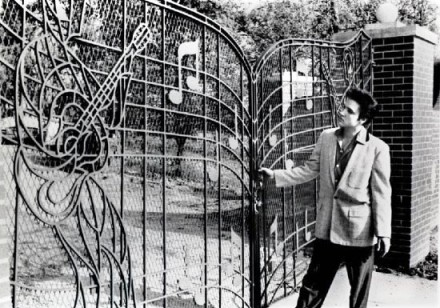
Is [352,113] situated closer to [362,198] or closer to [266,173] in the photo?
[362,198]

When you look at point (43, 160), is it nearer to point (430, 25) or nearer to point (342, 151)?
point (342, 151)

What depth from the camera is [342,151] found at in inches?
154

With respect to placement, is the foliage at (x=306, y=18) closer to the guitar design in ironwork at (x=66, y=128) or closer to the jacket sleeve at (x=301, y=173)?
the jacket sleeve at (x=301, y=173)

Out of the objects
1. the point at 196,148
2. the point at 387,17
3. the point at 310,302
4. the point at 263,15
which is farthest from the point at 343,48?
the point at 263,15

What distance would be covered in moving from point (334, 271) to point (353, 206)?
1.63 ft

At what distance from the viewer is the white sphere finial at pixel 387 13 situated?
20.4 feet

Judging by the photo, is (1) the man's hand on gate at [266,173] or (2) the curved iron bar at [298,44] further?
(2) the curved iron bar at [298,44]

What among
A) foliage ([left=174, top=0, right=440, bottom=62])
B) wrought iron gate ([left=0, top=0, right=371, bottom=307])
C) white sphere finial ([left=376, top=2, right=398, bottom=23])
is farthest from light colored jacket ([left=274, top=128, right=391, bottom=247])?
foliage ([left=174, top=0, right=440, bottom=62])

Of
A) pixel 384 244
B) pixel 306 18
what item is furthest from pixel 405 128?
pixel 306 18

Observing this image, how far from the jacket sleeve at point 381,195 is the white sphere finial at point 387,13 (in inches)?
117

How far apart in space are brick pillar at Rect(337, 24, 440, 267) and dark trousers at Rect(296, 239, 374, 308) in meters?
2.41

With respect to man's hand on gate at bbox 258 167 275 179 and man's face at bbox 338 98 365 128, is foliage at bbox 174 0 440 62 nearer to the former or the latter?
man's hand on gate at bbox 258 167 275 179

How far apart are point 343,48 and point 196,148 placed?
186 centimetres

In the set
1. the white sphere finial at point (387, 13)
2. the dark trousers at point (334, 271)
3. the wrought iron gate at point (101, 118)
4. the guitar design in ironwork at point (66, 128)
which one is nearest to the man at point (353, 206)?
the dark trousers at point (334, 271)
